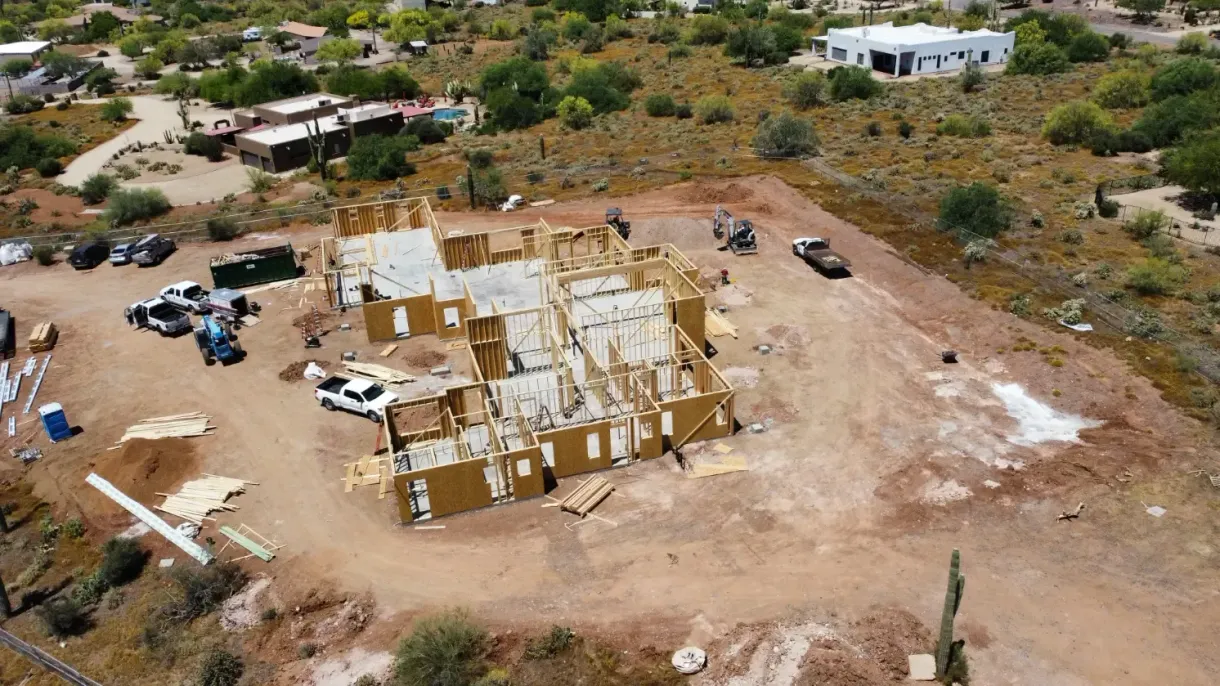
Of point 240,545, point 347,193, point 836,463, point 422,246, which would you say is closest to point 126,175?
point 347,193

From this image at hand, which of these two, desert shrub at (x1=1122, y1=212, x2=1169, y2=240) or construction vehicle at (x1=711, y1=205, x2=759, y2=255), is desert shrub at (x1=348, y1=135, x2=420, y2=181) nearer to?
construction vehicle at (x1=711, y1=205, x2=759, y2=255)

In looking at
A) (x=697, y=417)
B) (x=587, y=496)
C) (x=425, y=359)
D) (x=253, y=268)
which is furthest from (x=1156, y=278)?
(x=253, y=268)

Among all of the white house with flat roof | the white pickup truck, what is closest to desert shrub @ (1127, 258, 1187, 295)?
the white pickup truck

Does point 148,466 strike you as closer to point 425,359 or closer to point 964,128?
point 425,359

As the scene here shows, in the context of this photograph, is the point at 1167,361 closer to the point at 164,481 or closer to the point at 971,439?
the point at 971,439

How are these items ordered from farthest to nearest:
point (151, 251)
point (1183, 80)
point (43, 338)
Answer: point (1183, 80)
point (151, 251)
point (43, 338)

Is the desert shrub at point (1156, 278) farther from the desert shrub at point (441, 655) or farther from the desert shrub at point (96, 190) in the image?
the desert shrub at point (96, 190)
